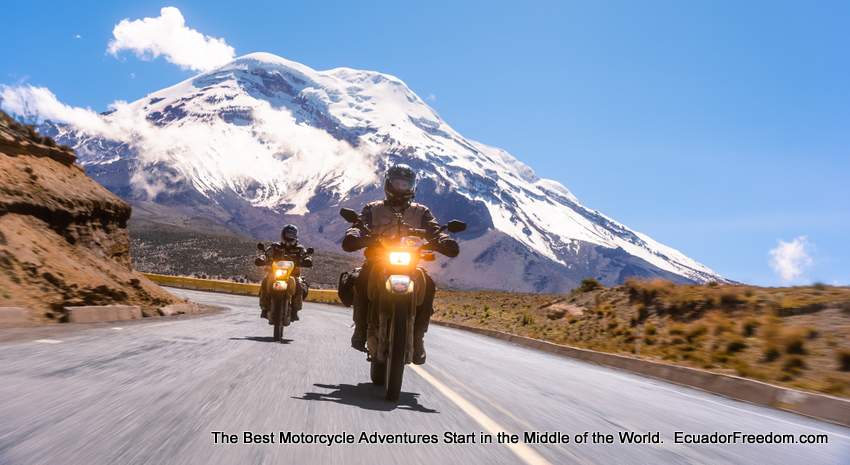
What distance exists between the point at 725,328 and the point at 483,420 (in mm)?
14309

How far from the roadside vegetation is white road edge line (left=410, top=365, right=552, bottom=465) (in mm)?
6187

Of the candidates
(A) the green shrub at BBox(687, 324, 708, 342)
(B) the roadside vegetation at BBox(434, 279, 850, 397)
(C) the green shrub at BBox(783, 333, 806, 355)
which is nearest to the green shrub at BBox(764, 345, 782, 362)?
(B) the roadside vegetation at BBox(434, 279, 850, 397)

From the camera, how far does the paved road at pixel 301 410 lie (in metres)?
3.98

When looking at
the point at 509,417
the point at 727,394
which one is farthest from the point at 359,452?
the point at 727,394

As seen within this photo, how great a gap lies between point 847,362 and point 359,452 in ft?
37.1

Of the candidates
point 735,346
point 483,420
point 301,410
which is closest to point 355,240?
point 301,410

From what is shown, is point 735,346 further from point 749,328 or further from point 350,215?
point 350,215

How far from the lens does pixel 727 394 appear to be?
436 inches

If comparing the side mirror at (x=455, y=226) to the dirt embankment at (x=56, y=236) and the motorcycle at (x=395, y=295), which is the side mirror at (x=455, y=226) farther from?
the dirt embankment at (x=56, y=236)

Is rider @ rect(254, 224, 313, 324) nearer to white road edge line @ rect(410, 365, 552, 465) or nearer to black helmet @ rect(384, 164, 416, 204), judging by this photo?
white road edge line @ rect(410, 365, 552, 465)

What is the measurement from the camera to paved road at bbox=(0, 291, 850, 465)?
13.1 ft

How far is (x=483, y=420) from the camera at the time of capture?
572cm

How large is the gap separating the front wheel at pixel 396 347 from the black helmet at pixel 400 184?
147 centimetres

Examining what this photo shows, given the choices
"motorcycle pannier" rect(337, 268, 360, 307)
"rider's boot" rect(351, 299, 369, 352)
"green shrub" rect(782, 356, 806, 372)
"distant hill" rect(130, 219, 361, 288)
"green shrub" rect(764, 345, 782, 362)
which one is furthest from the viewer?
"distant hill" rect(130, 219, 361, 288)
